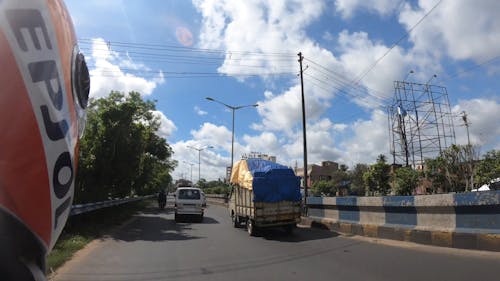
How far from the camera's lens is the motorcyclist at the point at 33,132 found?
5.78 ft

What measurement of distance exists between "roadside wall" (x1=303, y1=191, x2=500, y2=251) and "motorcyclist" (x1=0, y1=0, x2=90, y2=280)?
993 cm

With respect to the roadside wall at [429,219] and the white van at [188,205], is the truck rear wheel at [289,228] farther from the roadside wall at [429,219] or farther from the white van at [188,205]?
Result: the white van at [188,205]

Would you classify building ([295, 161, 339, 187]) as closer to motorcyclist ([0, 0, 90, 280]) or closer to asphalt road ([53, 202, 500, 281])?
asphalt road ([53, 202, 500, 281])

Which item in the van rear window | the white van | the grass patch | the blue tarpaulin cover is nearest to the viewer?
the grass patch

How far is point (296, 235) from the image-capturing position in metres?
16.6

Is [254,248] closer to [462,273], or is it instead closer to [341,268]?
[341,268]

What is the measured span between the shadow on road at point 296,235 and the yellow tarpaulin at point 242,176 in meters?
1.99

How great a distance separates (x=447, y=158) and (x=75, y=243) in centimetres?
3557

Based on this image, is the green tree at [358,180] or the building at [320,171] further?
the building at [320,171]

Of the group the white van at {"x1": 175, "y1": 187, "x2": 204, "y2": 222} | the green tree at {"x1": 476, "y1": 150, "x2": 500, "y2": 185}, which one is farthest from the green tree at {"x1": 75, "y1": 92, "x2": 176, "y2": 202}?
the green tree at {"x1": 476, "y1": 150, "x2": 500, "y2": 185}

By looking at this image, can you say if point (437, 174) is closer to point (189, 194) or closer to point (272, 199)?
point (189, 194)

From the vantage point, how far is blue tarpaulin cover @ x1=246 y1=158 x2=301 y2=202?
16.9 metres

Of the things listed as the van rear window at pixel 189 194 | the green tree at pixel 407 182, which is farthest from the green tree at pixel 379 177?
the van rear window at pixel 189 194

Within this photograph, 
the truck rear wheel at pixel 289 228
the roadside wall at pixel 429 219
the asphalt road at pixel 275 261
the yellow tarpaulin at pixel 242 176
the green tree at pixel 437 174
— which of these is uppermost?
the green tree at pixel 437 174
